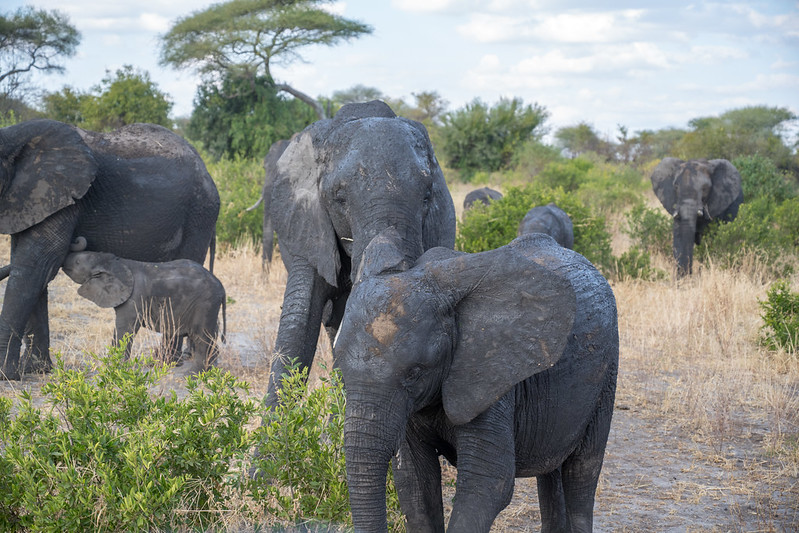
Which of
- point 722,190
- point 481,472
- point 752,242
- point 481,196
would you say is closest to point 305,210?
point 481,472

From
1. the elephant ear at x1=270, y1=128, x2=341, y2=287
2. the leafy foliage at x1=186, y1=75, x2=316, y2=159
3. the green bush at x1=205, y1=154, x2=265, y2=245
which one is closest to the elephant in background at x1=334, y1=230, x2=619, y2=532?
the elephant ear at x1=270, y1=128, x2=341, y2=287

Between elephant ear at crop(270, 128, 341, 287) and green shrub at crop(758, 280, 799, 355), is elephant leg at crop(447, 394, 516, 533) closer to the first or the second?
elephant ear at crop(270, 128, 341, 287)

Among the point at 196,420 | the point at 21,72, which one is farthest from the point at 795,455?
the point at 21,72

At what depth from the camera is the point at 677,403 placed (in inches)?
260

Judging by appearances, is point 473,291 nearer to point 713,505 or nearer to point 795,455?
point 713,505

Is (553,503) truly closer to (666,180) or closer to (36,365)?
(36,365)

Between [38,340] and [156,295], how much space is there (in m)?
1.17

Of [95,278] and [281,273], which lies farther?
[281,273]

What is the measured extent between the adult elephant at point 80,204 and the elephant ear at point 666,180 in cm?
885

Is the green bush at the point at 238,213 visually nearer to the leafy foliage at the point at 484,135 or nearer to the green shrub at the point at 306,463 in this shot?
the green shrub at the point at 306,463

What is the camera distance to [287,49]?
26.4 meters

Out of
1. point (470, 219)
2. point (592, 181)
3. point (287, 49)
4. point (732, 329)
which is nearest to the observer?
point (732, 329)

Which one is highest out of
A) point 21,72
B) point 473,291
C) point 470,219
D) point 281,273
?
point 21,72

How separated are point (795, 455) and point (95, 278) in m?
5.41
